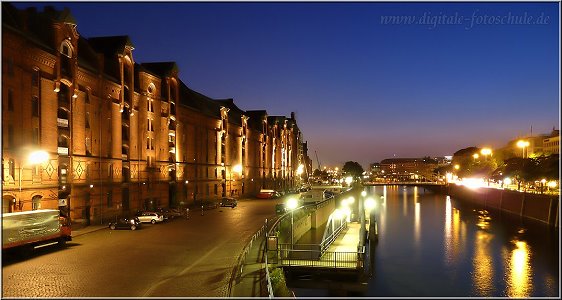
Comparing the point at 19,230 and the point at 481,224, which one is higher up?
the point at 19,230

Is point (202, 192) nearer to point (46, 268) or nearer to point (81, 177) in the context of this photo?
point (81, 177)

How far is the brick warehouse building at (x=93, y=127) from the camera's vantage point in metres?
34.3

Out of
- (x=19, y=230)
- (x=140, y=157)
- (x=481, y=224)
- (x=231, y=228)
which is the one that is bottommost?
(x=481, y=224)

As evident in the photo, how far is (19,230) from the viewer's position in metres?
26.1

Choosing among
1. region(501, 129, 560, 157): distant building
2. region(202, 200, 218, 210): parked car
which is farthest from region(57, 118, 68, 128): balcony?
region(501, 129, 560, 157): distant building

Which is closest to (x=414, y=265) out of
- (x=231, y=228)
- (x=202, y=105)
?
(x=231, y=228)

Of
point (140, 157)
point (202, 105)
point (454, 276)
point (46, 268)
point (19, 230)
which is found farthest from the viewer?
point (202, 105)

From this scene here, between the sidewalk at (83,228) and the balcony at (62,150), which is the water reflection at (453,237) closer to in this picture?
the sidewalk at (83,228)

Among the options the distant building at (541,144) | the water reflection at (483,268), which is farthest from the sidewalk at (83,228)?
the distant building at (541,144)

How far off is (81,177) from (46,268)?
19.0m

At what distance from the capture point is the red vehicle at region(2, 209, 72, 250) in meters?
25.2

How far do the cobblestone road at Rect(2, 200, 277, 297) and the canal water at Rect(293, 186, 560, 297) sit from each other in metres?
8.70

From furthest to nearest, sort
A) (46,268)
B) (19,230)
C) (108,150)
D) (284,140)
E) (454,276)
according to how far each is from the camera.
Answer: (284,140) → (108,150) → (454,276) → (19,230) → (46,268)

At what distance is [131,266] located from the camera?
25.0 metres
